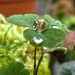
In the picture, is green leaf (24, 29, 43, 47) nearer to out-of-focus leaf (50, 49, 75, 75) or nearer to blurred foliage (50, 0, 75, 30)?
out-of-focus leaf (50, 49, 75, 75)

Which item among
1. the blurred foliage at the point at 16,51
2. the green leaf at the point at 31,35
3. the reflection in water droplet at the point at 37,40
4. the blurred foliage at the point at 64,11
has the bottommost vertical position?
the blurred foliage at the point at 64,11

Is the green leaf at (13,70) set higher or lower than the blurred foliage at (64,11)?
higher

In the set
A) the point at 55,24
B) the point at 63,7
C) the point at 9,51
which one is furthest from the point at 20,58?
the point at 63,7

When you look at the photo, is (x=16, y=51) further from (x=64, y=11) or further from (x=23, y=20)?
(x=64, y=11)

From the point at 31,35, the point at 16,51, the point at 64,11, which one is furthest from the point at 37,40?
the point at 64,11

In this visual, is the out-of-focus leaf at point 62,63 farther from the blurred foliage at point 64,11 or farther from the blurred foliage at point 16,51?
the blurred foliage at point 64,11

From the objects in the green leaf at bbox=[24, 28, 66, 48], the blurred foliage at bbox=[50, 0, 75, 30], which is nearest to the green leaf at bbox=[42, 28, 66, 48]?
the green leaf at bbox=[24, 28, 66, 48]

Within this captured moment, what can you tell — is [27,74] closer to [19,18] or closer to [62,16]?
[19,18]

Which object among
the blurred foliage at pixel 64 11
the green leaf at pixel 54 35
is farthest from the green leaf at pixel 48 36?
the blurred foliage at pixel 64 11
